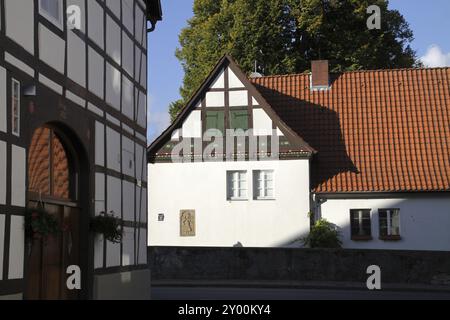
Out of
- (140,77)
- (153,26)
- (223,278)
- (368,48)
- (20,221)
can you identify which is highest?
(368,48)

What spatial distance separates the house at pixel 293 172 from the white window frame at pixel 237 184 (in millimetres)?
44

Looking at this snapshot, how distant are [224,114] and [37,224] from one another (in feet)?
67.5

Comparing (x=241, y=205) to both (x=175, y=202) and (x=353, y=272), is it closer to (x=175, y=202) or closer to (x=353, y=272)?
(x=175, y=202)

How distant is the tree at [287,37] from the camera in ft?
133

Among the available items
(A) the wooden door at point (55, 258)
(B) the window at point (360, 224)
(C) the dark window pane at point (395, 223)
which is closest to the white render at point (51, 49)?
(A) the wooden door at point (55, 258)

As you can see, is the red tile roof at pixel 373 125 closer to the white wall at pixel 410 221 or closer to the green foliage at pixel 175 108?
the white wall at pixel 410 221

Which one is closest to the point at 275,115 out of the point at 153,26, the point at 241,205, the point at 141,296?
the point at 241,205

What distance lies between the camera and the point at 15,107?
33.7 ft

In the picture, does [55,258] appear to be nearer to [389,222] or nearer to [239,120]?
[239,120]

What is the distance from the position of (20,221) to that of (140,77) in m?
7.47

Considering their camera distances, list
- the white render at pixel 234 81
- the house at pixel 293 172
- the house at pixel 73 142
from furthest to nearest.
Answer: the white render at pixel 234 81 → the house at pixel 293 172 → the house at pixel 73 142

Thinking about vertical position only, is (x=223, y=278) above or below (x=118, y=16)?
below

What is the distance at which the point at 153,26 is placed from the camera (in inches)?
733
